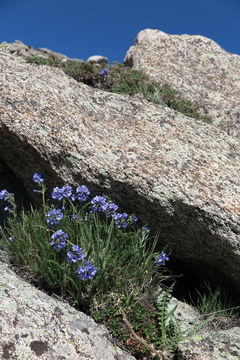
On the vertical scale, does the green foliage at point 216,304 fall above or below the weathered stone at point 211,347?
above

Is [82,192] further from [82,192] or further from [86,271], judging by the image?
[86,271]

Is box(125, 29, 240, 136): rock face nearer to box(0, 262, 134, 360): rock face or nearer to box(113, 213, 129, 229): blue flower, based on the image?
box(113, 213, 129, 229): blue flower

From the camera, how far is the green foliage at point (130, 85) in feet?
29.5

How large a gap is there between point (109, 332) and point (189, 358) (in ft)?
3.15

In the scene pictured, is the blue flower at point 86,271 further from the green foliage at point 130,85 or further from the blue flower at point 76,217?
the green foliage at point 130,85

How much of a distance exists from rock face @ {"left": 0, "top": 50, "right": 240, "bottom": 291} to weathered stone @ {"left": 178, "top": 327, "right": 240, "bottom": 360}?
1017 millimetres

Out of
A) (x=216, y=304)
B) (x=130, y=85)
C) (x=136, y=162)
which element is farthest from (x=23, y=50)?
(x=216, y=304)

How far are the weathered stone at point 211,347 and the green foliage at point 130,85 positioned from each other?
477 centimetres

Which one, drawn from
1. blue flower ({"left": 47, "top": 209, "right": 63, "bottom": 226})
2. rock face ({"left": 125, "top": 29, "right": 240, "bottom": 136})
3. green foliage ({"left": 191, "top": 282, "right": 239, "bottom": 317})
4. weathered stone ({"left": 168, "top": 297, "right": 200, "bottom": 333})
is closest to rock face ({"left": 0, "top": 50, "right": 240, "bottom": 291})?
green foliage ({"left": 191, "top": 282, "right": 239, "bottom": 317})

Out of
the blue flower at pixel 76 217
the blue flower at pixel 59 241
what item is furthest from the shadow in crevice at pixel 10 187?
the blue flower at pixel 59 241

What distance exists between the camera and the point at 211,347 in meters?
5.15

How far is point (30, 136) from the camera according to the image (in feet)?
19.6

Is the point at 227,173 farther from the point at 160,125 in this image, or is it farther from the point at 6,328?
the point at 6,328

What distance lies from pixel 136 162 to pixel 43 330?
2608 mm
